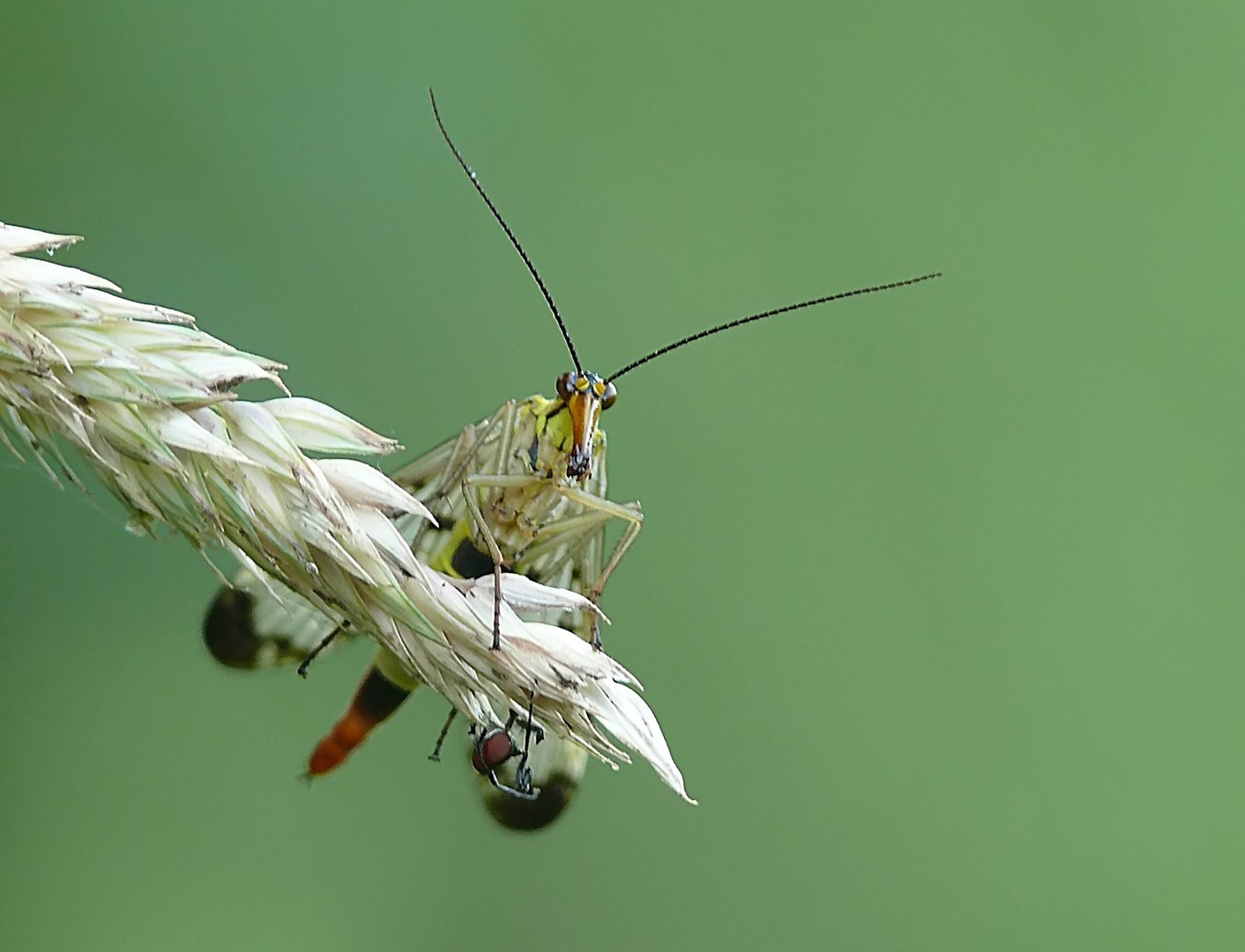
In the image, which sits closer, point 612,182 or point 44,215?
point 44,215

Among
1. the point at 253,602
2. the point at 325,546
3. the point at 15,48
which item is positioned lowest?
the point at 253,602

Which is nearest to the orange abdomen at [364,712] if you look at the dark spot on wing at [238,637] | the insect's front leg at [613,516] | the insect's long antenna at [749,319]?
the dark spot on wing at [238,637]

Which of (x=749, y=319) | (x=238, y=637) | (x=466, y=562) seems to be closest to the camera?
(x=749, y=319)

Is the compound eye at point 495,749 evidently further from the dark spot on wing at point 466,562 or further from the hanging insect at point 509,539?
the dark spot on wing at point 466,562

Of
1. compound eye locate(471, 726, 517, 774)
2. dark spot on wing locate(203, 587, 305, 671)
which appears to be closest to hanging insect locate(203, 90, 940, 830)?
dark spot on wing locate(203, 587, 305, 671)

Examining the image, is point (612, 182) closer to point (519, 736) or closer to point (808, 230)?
point (808, 230)

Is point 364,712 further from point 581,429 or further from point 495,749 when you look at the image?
point 581,429

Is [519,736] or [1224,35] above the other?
[1224,35]

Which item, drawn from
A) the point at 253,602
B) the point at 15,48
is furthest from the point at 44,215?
the point at 253,602

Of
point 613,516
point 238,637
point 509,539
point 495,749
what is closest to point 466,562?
point 509,539
